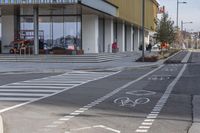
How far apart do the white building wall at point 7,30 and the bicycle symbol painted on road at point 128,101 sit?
129ft

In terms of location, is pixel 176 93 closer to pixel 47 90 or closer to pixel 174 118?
pixel 47 90

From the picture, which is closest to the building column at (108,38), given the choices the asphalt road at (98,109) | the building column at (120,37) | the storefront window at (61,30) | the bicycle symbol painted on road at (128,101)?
the storefront window at (61,30)

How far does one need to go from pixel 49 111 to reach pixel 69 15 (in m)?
40.7

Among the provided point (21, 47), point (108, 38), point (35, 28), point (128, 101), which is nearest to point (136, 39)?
point (108, 38)

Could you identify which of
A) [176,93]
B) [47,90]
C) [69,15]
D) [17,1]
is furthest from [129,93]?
[69,15]

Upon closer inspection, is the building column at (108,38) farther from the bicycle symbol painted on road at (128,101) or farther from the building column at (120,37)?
the bicycle symbol painted on road at (128,101)

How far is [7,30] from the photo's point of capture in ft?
179

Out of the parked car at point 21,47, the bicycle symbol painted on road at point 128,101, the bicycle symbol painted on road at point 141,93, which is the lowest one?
the bicycle symbol painted on road at point 128,101

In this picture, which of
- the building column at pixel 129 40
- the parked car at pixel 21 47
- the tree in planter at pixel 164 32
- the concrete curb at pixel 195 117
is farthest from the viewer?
the building column at pixel 129 40

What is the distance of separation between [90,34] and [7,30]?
29.5ft

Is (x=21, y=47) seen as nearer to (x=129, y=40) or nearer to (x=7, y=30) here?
(x=7, y=30)

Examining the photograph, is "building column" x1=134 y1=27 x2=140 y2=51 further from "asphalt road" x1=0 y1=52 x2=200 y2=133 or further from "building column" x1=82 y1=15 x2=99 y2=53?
"asphalt road" x1=0 y1=52 x2=200 y2=133

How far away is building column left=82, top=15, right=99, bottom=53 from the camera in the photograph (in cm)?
5241

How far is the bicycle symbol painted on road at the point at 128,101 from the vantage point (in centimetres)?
1506
